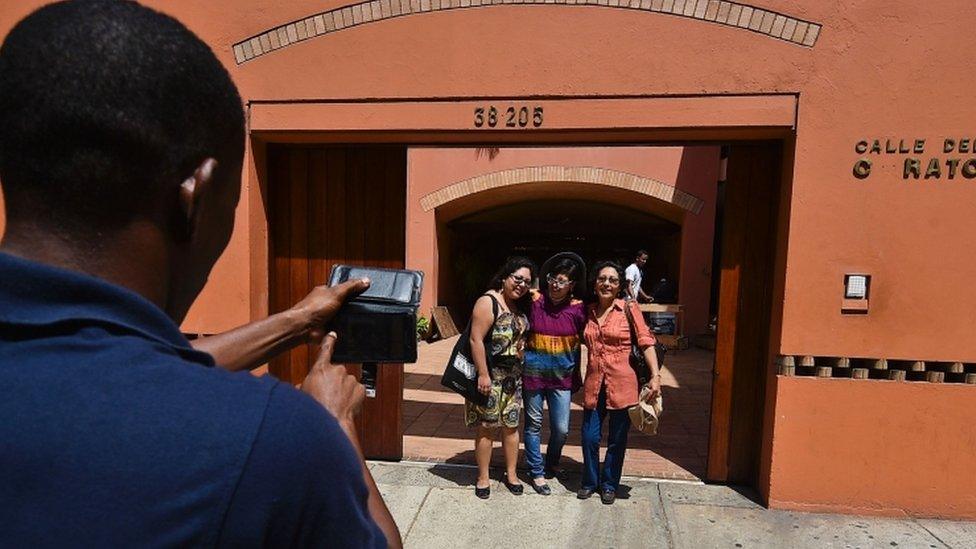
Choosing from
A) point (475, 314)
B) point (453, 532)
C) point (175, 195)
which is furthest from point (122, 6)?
point (453, 532)

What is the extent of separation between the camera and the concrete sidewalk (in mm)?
3242

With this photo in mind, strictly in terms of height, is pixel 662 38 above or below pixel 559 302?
above

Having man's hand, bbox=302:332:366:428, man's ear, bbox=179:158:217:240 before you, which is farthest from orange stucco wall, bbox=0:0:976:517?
man's ear, bbox=179:158:217:240

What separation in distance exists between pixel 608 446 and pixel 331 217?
262 cm

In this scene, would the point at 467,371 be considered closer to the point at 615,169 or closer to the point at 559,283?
the point at 559,283

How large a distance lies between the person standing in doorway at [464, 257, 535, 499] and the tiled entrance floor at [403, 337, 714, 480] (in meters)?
0.62

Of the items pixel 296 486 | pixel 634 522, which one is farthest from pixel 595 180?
pixel 296 486

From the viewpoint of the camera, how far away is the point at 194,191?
2.57 ft

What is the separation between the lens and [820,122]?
132 inches

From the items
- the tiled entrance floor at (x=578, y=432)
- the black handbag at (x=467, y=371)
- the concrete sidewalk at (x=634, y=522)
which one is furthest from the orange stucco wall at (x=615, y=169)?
the concrete sidewalk at (x=634, y=522)

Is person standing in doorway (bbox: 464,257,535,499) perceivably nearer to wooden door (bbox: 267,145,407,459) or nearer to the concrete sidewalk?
the concrete sidewalk

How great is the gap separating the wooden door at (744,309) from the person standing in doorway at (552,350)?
3.43ft

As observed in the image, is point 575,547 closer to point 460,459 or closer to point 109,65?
point 460,459

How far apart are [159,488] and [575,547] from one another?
3.05 metres
